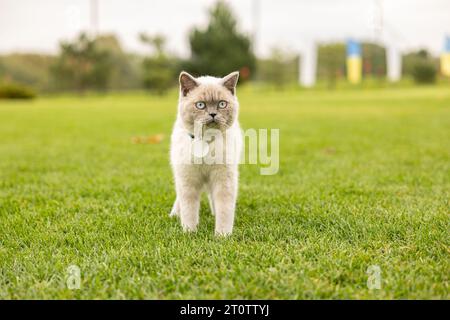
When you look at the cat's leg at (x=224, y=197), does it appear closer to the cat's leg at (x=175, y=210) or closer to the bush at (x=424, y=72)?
the cat's leg at (x=175, y=210)

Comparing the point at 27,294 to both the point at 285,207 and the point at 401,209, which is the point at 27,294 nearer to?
the point at 285,207

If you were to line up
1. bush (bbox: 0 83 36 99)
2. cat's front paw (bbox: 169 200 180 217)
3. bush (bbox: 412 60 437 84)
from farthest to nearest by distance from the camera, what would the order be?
bush (bbox: 412 60 437 84) < bush (bbox: 0 83 36 99) < cat's front paw (bbox: 169 200 180 217)

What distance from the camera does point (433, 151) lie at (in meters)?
5.55

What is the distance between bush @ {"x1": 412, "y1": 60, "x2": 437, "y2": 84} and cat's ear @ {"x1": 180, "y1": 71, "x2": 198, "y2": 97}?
140 feet

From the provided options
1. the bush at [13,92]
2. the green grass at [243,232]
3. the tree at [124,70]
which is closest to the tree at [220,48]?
the tree at [124,70]

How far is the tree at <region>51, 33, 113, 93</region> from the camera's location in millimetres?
36812

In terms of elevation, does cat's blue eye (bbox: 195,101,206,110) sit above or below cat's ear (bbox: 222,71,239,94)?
below

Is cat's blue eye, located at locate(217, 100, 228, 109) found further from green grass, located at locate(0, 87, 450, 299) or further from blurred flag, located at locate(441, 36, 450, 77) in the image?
blurred flag, located at locate(441, 36, 450, 77)

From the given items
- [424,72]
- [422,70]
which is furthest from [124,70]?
[424,72]

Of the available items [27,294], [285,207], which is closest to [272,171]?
[285,207]

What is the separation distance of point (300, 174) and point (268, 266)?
Result: 2339mm

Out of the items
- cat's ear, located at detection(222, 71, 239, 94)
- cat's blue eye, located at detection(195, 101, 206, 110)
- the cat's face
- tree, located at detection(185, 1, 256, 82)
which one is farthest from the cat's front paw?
tree, located at detection(185, 1, 256, 82)

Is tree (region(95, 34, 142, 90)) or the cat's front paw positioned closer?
the cat's front paw

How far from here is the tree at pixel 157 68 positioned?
32.2 m
